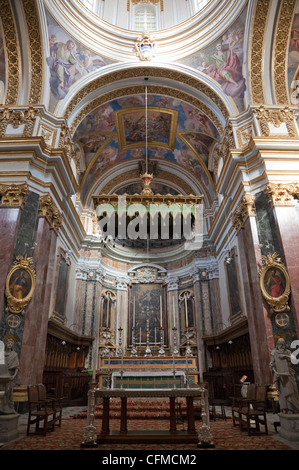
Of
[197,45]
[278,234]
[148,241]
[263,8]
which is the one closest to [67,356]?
[148,241]

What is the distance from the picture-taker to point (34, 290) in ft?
28.2

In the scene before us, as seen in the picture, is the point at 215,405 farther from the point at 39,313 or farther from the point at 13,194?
the point at 13,194

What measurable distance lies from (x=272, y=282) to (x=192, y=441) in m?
4.71

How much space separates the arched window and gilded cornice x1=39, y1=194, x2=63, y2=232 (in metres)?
9.49

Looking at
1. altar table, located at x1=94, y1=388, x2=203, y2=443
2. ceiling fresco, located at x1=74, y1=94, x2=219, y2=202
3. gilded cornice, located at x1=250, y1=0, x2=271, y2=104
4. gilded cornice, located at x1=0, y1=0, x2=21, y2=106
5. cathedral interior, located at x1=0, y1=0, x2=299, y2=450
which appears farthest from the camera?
ceiling fresco, located at x1=74, y1=94, x2=219, y2=202

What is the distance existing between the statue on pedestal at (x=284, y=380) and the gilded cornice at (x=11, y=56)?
10.7 m

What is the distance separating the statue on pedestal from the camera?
5723 millimetres

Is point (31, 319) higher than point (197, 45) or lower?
lower

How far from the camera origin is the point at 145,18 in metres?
14.6

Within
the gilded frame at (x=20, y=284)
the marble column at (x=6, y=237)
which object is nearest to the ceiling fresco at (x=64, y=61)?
the marble column at (x=6, y=237)

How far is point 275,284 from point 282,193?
258 cm

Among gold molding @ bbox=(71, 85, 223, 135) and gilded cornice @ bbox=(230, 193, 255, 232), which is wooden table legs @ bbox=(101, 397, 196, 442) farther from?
gold molding @ bbox=(71, 85, 223, 135)

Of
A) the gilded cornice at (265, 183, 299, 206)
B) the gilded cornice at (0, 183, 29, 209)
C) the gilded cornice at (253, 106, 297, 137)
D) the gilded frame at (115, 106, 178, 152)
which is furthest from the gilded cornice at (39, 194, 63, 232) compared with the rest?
the gilded cornice at (253, 106, 297, 137)

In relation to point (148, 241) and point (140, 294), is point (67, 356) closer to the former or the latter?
point (140, 294)
